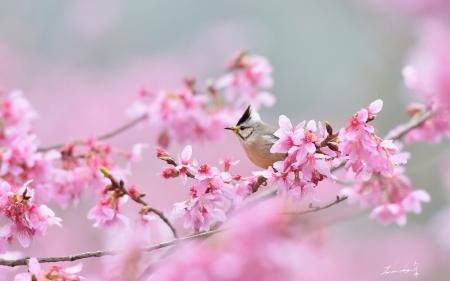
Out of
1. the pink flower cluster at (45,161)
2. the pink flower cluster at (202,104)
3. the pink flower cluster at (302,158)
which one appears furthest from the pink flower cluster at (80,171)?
the pink flower cluster at (302,158)

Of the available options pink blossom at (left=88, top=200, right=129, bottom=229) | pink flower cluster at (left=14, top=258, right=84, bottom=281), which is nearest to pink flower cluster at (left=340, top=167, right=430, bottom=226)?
pink blossom at (left=88, top=200, right=129, bottom=229)

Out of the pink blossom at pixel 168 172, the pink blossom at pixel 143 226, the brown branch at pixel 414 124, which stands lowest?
the pink blossom at pixel 143 226

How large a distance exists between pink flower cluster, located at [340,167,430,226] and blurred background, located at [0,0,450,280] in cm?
134

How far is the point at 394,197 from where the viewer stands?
150cm

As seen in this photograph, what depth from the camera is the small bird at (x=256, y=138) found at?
58.8 inches

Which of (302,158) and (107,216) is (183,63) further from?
(302,158)

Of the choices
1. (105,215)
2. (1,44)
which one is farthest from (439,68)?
(1,44)

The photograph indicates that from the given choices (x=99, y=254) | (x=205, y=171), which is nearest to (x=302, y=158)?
(x=205, y=171)

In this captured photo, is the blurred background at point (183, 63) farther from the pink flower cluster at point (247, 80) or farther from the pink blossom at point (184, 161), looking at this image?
the pink blossom at point (184, 161)

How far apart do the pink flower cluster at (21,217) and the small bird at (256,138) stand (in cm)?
55

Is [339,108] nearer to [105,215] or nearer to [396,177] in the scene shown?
[396,177]

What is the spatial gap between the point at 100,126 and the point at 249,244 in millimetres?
3576

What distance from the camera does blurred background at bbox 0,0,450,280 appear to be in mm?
3316

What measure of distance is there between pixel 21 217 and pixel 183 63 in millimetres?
3952
